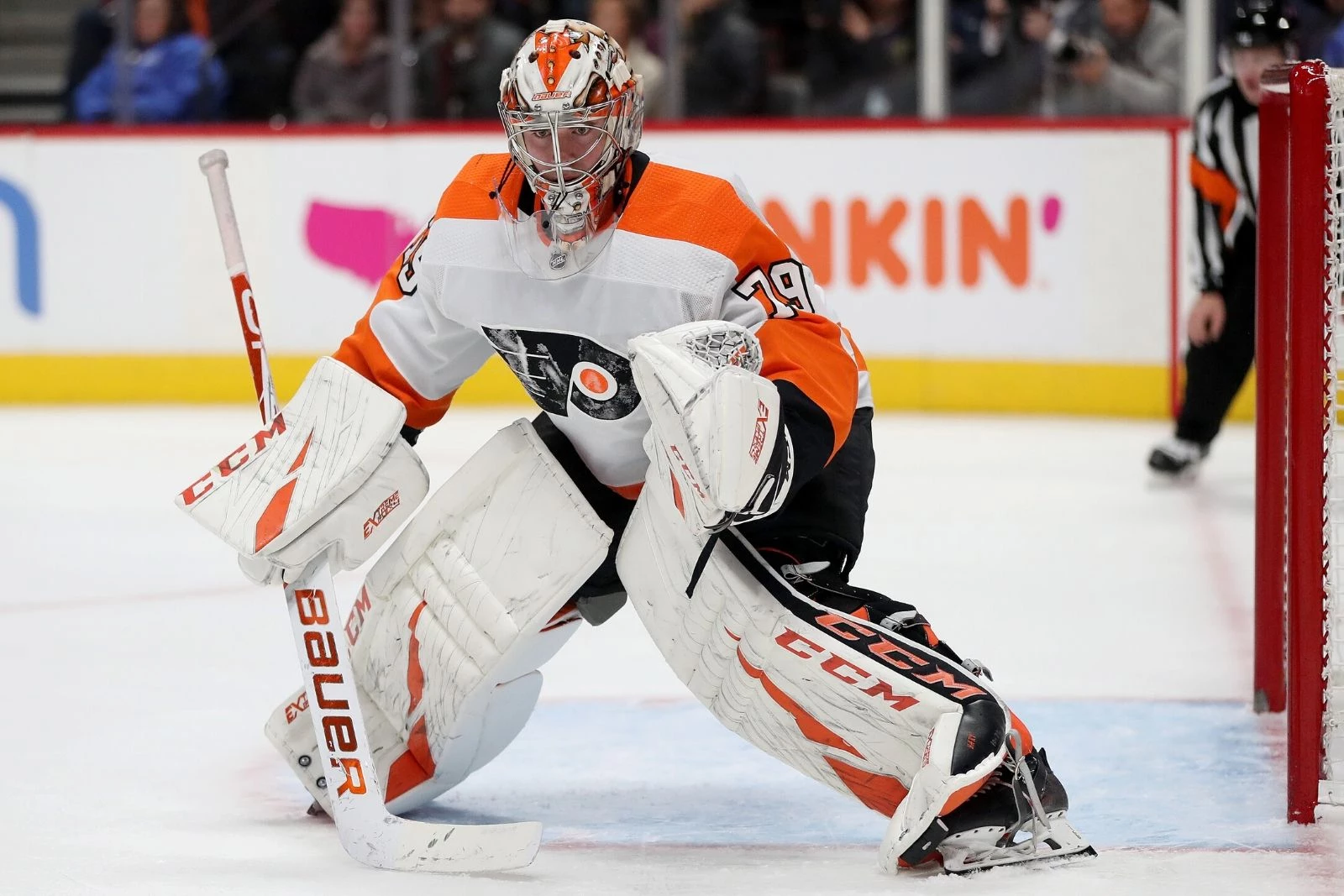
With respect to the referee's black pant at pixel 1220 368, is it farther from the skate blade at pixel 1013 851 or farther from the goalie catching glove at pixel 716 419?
the goalie catching glove at pixel 716 419

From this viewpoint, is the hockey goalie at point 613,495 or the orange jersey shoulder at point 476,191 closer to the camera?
the hockey goalie at point 613,495

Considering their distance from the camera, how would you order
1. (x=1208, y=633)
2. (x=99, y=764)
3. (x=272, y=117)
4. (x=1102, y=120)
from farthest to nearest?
1. (x=272, y=117)
2. (x=1102, y=120)
3. (x=1208, y=633)
4. (x=99, y=764)

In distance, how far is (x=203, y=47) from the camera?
7.14 metres

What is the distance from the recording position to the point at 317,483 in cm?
221

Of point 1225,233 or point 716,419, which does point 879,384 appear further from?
point 716,419

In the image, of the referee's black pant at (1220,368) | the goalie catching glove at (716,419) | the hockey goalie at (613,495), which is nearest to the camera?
the goalie catching glove at (716,419)

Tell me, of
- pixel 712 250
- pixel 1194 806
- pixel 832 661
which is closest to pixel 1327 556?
pixel 1194 806

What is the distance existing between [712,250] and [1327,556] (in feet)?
2.48

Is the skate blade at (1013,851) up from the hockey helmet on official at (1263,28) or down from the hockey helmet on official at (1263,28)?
down

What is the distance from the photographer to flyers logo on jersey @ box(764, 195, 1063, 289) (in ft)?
20.9

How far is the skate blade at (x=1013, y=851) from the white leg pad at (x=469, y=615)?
1.66 feet

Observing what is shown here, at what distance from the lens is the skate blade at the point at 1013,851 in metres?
2.06

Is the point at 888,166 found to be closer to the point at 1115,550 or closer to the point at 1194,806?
the point at 1115,550

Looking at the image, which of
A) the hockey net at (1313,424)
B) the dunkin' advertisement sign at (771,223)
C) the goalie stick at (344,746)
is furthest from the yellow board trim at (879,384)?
the goalie stick at (344,746)
